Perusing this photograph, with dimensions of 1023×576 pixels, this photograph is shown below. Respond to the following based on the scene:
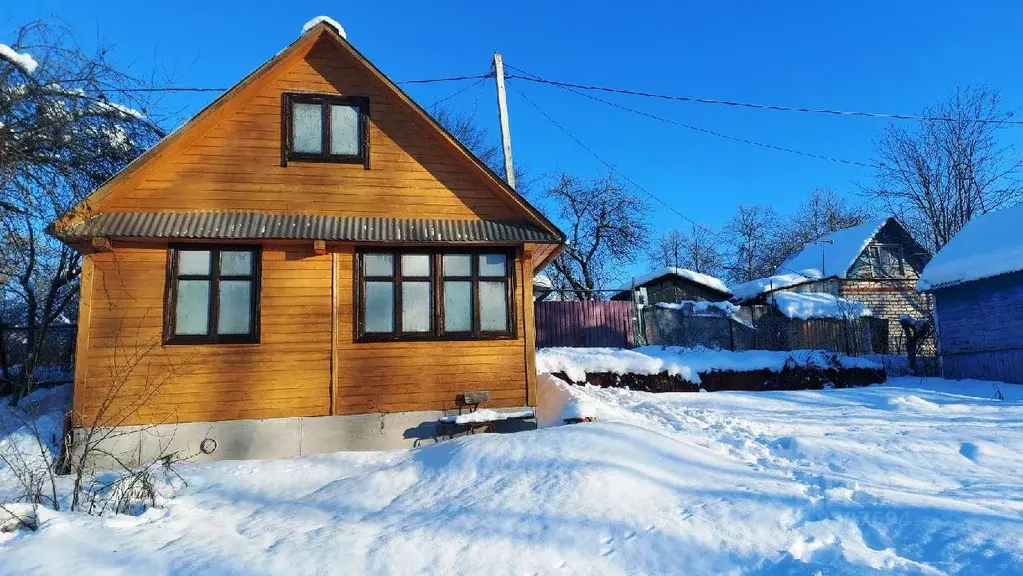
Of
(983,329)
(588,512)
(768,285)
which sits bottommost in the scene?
(588,512)

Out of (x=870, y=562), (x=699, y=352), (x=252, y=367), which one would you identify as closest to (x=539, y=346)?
(x=699, y=352)

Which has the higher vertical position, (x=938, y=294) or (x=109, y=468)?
(x=938, y=294)

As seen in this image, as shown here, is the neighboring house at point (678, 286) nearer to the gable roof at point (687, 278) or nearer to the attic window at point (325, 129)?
the gable roof at point (687, 278)

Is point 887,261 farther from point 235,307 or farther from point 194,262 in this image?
point 194,262

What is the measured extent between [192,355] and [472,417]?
161 inches

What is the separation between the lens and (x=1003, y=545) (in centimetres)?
415

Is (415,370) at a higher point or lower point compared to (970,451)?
higher

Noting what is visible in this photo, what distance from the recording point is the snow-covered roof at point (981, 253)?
1605cm

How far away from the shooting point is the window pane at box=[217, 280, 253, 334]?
8.89m

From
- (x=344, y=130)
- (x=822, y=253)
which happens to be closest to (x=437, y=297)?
(x=344, y=130)

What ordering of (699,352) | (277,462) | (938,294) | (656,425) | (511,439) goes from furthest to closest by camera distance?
(938,294) → (699,352) → (656,425) → (277,462) → (511,439)

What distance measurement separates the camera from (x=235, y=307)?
895cm

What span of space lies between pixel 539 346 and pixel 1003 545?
15314mm

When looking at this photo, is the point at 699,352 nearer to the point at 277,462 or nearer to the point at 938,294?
the point at 938,294
